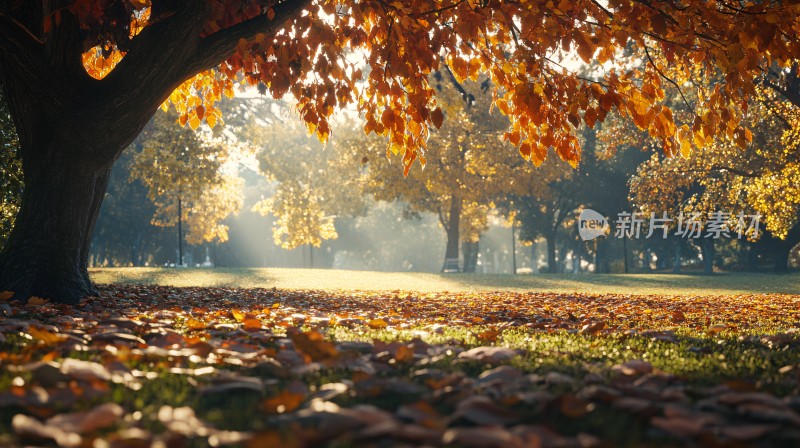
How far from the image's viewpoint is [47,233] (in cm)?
769

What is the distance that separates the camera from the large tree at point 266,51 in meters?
6.89

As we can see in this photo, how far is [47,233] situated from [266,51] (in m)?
3.34

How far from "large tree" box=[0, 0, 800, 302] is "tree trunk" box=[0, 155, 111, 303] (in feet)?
0.04

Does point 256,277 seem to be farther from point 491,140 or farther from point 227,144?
point 491,140

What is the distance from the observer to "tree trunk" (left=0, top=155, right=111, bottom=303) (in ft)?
25.0

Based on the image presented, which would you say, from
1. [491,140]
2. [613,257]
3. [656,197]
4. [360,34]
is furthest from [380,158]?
[613,257]

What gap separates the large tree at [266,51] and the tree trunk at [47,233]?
0.01 metres

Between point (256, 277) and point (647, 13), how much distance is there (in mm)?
18656

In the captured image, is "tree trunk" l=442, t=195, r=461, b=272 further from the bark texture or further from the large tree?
the bark texture

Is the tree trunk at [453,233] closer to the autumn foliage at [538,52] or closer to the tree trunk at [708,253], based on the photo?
the tree trunk at [708,253]

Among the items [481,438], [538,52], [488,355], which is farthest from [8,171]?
[481,438]

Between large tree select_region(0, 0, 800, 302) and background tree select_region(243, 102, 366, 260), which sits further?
background tree select_region(243, 102, 366, 260)

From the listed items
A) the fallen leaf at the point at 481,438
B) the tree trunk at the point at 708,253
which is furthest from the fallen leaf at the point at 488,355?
the tree trunk at the point at 708,253

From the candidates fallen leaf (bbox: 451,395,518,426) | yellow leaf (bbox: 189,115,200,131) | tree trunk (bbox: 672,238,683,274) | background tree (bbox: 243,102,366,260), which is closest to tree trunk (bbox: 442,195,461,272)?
background tree (bbox: 243,102,366,260)
